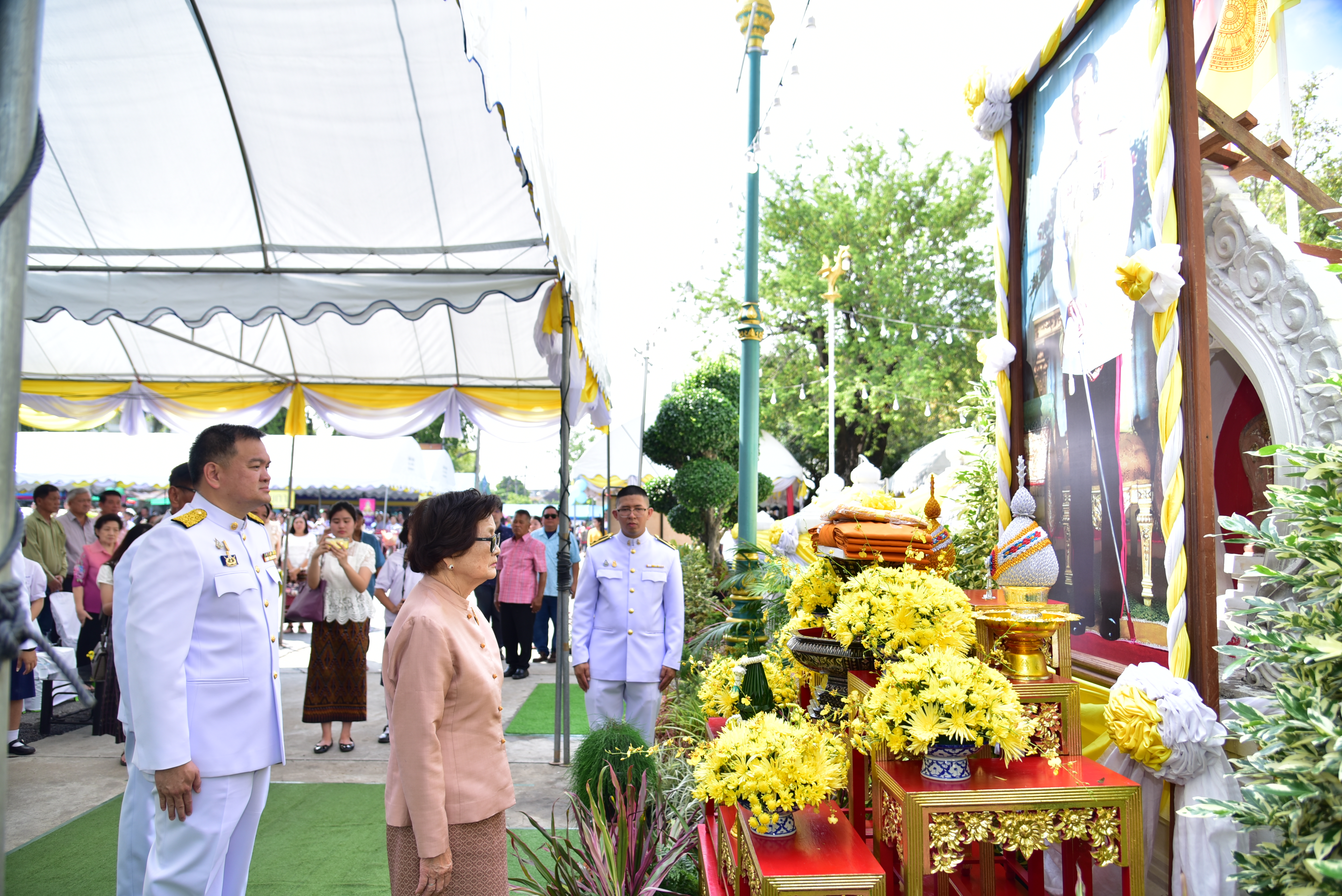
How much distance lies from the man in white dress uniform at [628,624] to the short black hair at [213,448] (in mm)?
2506

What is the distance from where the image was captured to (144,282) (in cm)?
603

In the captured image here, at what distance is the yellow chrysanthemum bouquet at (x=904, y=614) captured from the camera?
2.49m

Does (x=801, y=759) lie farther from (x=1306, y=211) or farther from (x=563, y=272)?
(x=1306, y=211)

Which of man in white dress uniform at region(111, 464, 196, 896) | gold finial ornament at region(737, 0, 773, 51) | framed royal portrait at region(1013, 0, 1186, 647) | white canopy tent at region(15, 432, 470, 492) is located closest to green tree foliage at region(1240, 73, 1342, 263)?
framed royal portrait at region(1013, 0, 1186, 647)

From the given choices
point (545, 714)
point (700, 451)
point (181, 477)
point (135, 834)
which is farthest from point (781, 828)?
point (700, 451)

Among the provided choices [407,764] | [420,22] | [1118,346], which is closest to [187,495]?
[407,764]

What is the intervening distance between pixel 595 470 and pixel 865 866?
13688 millimetres

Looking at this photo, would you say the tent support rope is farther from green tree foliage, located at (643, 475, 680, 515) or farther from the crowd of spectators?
green tree foliage, located at (643, 475, 680, 515)

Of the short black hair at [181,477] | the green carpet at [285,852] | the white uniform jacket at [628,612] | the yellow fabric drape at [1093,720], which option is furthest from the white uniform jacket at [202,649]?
the yellow fabric drape at [1093,720]

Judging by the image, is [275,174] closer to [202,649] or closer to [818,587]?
[202,649]

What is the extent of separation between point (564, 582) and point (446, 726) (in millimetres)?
3374

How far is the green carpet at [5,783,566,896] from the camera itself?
3926mm

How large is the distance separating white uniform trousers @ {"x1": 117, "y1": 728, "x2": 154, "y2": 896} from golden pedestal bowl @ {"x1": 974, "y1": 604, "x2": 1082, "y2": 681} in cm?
308

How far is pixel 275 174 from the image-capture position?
604 centimetres
